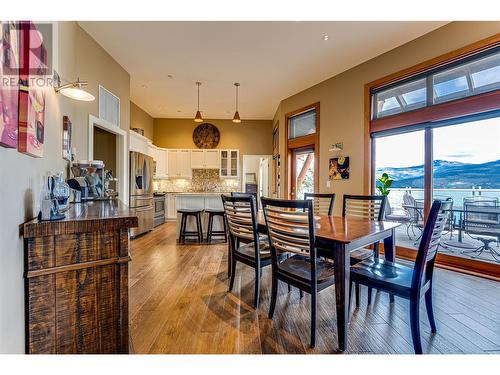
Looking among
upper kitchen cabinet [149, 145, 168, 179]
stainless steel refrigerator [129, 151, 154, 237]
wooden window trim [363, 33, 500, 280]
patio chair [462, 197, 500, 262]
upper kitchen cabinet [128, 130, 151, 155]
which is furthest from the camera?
upper kitchen cabinet [149, 145, 168, 179]

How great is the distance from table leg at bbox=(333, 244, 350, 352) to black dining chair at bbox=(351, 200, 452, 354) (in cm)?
28

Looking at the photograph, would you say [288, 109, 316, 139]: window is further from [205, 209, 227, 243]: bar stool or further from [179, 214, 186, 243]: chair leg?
[179, 214, 186, 243]: chair leg

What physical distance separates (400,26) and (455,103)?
1.25 meters

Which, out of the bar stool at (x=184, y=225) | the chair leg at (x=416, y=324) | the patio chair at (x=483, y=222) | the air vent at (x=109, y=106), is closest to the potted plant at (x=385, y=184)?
the patio chair at (x=483, y=222)

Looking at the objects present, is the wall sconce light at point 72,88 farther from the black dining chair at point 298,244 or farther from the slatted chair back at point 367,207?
the slatted chair back at point 367,207

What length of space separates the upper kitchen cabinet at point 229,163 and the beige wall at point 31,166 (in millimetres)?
4125

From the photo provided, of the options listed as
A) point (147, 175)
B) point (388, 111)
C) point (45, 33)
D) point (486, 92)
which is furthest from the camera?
point (147, 175)

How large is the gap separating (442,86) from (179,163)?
6.41m

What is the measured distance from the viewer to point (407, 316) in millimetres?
2078

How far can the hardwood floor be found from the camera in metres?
1.68

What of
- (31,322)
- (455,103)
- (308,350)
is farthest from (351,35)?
(31,322)

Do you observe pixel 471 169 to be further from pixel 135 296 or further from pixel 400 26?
pixel 135 296

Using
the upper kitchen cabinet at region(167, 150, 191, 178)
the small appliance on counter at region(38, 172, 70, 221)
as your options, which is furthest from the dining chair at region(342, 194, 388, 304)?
the upper kitchen cabinet at region(167, 150, 191, 178)

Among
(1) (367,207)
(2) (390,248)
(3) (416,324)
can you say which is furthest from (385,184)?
(3) (416,324)
